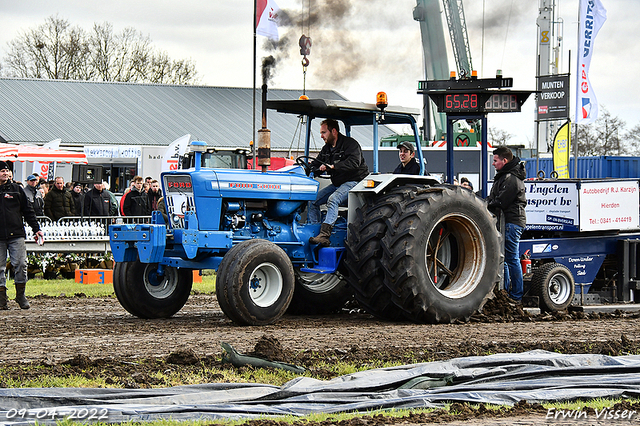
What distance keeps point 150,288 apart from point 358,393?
486cm

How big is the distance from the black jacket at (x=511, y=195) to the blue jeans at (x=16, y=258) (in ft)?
20.4

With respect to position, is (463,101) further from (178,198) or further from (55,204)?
(55,204)

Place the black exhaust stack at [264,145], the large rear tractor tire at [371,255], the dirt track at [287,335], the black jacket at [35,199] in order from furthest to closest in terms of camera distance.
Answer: the black jacket at [35,199] < the black exhaust stack at [264,145] < the large rear tractor tire at [371,255] < the dirt track at [287,335]

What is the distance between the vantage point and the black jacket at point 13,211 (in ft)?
36.9

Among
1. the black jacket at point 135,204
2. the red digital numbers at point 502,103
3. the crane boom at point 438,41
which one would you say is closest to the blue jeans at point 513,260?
the red digital numbers at point 502,103

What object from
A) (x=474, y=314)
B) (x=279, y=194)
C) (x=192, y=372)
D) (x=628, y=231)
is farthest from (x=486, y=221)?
(x=192, y=372)

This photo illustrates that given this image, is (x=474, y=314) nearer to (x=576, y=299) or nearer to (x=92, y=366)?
(x=576, y=299)

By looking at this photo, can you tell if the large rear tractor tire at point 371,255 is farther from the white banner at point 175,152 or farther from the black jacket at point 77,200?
the white banner at point 175,152

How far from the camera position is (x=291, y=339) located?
8023 mm

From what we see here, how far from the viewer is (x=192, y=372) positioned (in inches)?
242

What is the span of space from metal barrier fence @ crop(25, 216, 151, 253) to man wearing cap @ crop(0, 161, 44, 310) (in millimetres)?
5189

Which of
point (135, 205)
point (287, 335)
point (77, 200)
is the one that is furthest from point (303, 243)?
point (77, 200)

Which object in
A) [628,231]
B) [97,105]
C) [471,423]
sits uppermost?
[97,105]

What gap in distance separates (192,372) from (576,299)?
23.4 ft
